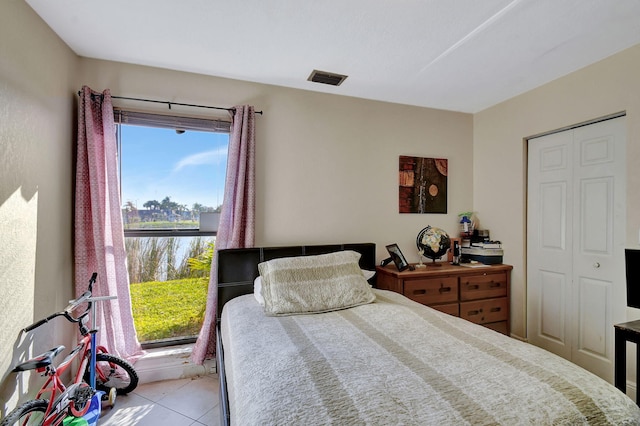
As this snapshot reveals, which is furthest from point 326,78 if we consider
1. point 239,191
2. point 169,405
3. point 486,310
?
point 169,405

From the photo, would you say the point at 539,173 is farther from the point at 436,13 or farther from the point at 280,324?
the point at 280,324

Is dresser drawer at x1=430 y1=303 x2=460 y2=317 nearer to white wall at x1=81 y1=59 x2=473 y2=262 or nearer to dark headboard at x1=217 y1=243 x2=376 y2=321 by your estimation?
white wall at x1=81 y1=59 x2=473 y2=262

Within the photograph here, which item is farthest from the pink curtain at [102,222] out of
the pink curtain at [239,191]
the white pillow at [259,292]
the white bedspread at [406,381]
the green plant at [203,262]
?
the white bedspread at [406,381]

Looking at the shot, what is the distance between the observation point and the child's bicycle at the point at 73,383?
148cm

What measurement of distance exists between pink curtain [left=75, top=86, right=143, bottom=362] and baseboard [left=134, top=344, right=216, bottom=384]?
11cm

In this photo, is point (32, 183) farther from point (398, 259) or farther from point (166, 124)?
point (398, 259)

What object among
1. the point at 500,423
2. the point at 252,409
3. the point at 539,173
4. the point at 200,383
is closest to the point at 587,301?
the point at 539,173

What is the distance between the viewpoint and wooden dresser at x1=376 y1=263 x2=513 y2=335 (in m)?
2.75

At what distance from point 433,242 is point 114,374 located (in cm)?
284

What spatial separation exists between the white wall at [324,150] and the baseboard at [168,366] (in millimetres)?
1105

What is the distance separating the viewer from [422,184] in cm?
333

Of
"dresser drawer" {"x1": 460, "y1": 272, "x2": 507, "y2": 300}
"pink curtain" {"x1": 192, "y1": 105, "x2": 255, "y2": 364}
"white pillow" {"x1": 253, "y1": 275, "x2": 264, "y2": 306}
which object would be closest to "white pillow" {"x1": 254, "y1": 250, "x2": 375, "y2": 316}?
"white pillow" {"x1": 253, "y1": 275, "x2": 264, "y2": 306}

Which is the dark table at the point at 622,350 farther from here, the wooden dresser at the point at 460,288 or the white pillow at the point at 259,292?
the white pillow at the point at 259,292

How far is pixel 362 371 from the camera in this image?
1.24 m
